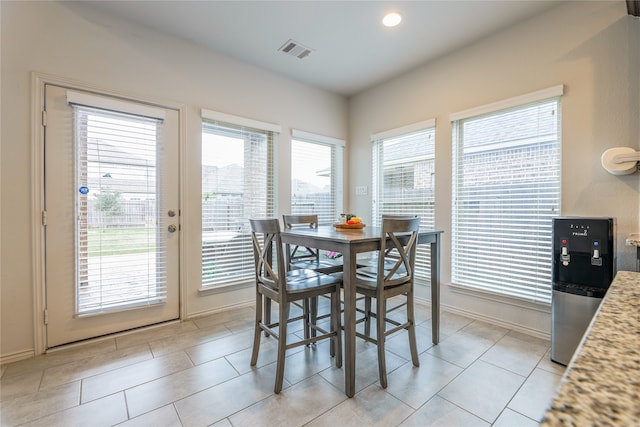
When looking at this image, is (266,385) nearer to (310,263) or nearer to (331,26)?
(310,263)

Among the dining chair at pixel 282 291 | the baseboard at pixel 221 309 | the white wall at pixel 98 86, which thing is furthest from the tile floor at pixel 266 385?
the white wall at pixel 98 86

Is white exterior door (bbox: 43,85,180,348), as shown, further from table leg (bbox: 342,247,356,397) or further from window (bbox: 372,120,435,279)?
window (bbox: 372,120,435,279)

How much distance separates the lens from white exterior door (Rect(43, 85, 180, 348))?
89.5 inches

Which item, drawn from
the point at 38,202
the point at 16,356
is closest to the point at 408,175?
the point at 38,202

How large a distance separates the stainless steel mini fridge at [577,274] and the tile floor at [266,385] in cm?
25

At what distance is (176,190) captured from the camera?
281 centimetres

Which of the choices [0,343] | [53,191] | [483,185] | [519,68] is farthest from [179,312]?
[519,68]

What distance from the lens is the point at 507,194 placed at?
2676 mm

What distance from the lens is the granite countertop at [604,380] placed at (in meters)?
0.33

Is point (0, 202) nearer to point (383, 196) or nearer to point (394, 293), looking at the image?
point (394, 293)

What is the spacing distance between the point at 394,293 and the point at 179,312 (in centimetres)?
216

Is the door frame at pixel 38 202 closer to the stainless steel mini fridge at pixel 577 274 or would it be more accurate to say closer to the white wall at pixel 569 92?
the white wall at pixel 569 92

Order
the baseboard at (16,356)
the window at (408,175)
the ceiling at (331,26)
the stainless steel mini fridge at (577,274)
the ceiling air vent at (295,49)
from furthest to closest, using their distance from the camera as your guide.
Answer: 1. the window at (408,175)
2. the ceiling air vent at (295,49)
3. the ceiling at (331,26)
4. the baseboard at (16,356)
5. the stainless steel mini fridge at (577,274)

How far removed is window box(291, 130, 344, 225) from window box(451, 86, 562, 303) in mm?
1676
